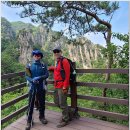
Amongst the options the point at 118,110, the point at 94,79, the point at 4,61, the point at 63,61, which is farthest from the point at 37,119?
the point at 4,61

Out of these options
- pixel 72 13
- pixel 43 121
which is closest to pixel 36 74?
pixel 43 121

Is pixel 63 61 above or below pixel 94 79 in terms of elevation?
above

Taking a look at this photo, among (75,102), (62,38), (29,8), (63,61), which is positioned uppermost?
(29,8)

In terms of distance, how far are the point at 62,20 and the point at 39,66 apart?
16.8ft

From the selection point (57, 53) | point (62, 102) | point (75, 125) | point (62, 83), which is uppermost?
point (57, 53)

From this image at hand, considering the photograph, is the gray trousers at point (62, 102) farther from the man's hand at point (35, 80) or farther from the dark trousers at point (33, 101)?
the man's hand at point (35, 80)

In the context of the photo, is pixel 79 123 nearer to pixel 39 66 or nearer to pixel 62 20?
pixel 39 66

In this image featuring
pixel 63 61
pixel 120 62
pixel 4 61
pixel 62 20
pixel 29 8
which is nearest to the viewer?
pixel 63 61

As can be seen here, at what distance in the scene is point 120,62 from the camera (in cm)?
555

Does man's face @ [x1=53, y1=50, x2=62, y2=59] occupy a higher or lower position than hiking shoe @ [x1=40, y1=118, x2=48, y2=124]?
higher

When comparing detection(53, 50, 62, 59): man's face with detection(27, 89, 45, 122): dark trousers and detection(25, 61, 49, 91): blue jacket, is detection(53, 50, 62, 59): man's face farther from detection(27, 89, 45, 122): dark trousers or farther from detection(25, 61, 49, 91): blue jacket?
detection(27, 89, 45, 122): dark trousers

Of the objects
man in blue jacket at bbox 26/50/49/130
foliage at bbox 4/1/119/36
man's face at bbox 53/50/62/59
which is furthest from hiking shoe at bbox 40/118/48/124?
foliage at bbox 4/1/119/36

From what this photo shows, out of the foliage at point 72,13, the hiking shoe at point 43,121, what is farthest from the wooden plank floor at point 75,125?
the foliage at point 72,13

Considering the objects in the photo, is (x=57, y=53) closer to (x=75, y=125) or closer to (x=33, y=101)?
(x=33, y=101)
